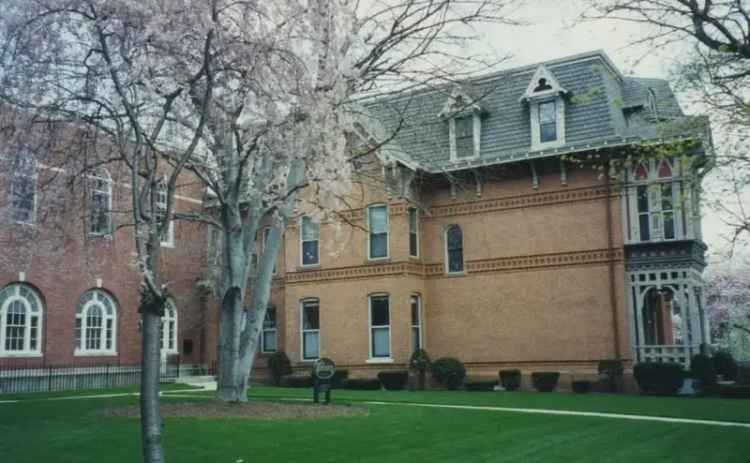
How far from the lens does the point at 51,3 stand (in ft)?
28.3

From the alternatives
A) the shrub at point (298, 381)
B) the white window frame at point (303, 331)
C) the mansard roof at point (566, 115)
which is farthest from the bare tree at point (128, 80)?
the white window frame at point (303, 331)

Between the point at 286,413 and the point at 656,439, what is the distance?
7075 mm

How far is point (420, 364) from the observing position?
26922mm

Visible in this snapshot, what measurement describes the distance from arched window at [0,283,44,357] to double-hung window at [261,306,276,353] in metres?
8.72

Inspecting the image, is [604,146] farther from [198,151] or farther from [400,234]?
[198,151]

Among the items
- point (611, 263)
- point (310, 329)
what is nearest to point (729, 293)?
point (611, 263)

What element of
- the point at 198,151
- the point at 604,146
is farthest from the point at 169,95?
the point at 604,146

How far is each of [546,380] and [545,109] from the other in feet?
Result: 30.5

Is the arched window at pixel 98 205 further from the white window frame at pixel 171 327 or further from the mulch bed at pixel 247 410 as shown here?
the white window frame at pixel 171 327

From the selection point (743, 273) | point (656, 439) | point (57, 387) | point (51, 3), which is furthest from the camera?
point (743, 273)

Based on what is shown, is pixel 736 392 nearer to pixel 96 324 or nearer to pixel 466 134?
pixel 466 134

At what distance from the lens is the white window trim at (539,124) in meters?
26.4

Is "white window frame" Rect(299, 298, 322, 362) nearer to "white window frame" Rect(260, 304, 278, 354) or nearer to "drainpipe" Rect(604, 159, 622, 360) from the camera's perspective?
"white window frame" Rect(260, 304, 278, 354)

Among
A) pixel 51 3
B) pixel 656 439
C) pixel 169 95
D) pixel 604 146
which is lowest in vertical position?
pixel 656 439
